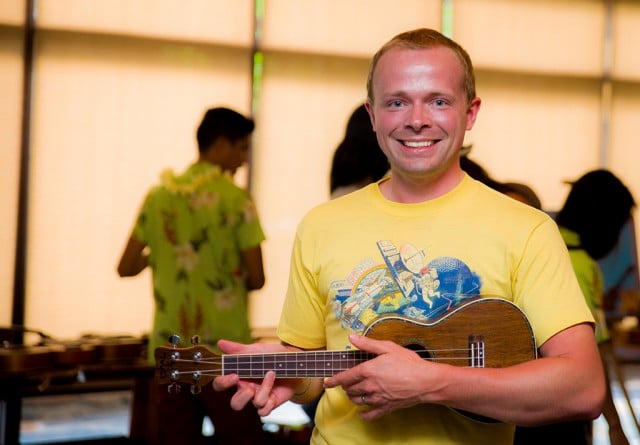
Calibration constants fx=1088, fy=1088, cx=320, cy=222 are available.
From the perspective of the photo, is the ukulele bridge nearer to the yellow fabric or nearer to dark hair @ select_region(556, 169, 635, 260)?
the yellow fabric

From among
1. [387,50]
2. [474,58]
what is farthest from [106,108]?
[387,50]

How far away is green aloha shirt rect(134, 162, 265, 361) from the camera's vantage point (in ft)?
13.1

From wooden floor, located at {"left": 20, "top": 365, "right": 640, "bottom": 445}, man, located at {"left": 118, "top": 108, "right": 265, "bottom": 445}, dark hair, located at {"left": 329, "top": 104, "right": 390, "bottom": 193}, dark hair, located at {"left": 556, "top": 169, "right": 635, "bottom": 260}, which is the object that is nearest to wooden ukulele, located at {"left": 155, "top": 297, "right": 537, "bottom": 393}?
dark hair, located at {"left": 329, "top": 104, "right": 390, "bottom": 193}

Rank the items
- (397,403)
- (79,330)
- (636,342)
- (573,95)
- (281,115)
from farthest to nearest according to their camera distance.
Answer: (573,95), (281,115), (79,330), (636,342), (397,403)

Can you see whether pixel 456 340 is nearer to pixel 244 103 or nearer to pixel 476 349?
pixel 476 349

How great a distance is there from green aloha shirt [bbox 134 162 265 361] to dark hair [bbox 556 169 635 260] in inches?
44.5

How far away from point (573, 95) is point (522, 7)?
794 mm

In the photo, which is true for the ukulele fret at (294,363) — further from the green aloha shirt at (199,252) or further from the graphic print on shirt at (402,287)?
the green aloha shirt at (199,252)

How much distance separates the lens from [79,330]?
720 cm

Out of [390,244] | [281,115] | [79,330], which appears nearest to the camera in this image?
[390,244]

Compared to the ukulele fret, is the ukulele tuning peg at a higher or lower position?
higher

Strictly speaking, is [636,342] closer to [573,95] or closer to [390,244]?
[573,95]

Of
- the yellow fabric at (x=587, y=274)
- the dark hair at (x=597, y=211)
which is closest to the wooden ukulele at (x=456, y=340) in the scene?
the yellow fabric at (x=587, y=274)

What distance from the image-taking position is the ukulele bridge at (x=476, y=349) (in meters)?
1.80
